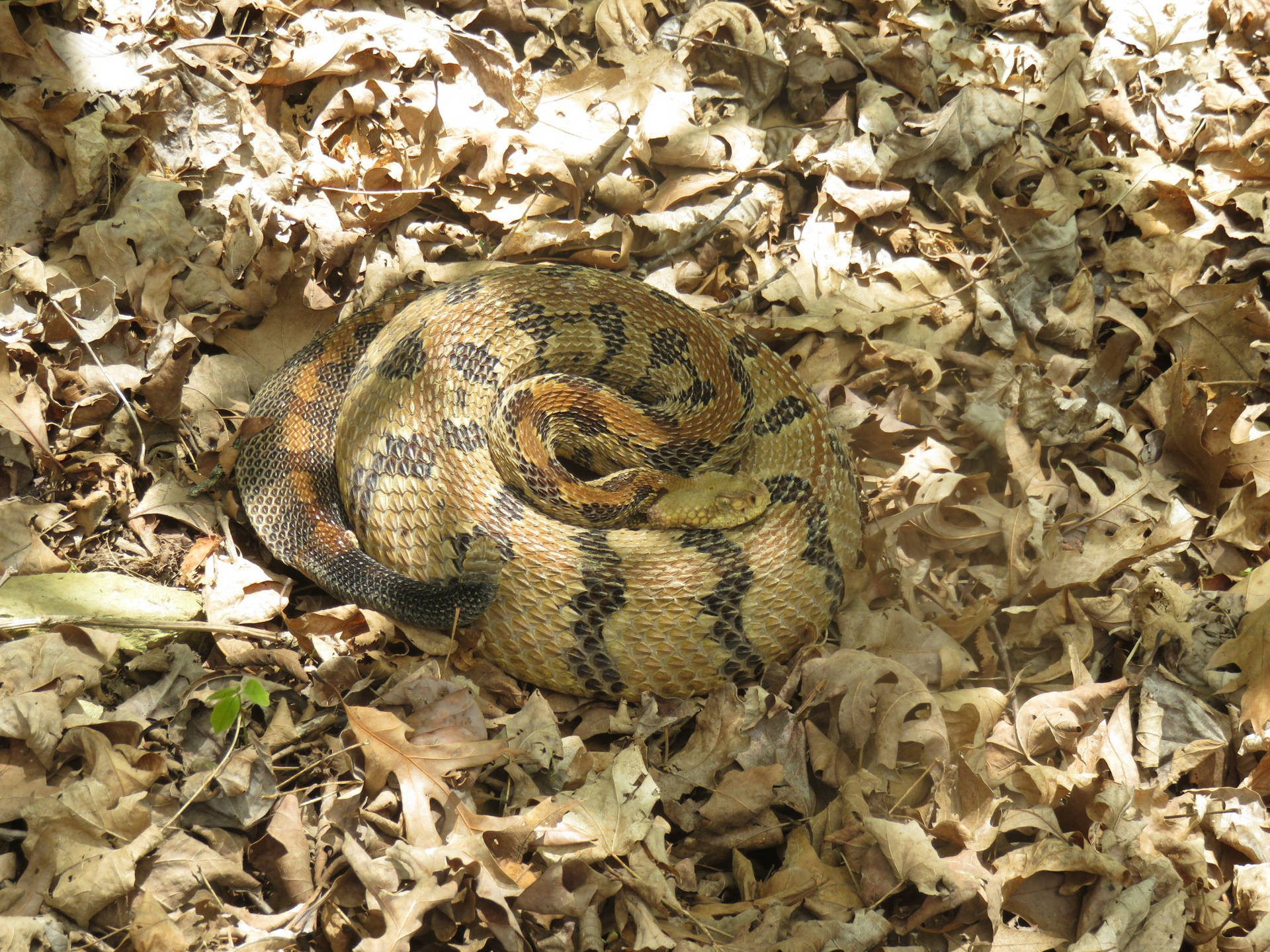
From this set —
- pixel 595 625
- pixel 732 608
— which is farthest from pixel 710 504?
pixel 595 625

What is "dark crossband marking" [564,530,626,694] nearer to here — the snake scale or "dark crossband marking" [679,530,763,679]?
the snake scale

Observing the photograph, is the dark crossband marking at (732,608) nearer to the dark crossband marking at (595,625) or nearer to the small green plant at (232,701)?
the dark crossband marking at (595,625)

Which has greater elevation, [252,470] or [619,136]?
[619,136]

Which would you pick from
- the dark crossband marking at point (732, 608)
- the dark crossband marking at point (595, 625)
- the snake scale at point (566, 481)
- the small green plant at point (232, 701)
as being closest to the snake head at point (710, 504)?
the snake scale at point (566, 481)

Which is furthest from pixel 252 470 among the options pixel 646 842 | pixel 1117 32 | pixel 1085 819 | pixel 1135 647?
pixel 1117 32

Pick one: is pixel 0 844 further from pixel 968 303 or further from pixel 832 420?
pixel 968 303

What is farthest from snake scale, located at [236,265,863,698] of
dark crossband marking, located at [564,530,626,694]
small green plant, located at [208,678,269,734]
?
small green plant, located at [208,678,269,734]
